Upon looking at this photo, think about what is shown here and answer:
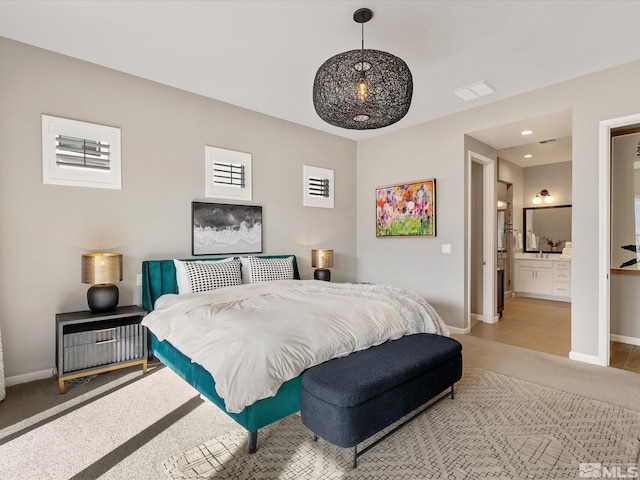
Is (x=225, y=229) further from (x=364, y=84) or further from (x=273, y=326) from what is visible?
(x=364, y=84)

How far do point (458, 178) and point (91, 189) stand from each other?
4.15 metres

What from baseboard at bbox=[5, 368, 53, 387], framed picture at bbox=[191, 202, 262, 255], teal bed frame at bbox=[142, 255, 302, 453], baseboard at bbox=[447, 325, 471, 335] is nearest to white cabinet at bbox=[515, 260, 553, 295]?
baseboard at bbox=[447, 325, 471, 335]

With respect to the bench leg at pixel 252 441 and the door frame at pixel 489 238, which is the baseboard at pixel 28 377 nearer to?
the bench leg at pixel 252 441

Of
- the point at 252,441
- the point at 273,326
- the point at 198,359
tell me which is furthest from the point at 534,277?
the point at 198,359

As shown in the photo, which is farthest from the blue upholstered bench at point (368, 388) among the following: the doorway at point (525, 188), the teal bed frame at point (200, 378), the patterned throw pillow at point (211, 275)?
the doorway at point (525, 188)

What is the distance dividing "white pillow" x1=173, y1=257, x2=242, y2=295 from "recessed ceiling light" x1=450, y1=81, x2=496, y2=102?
3186 mm

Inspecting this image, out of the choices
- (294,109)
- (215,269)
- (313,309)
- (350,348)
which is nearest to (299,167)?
(294,109)

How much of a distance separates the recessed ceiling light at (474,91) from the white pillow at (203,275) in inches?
125

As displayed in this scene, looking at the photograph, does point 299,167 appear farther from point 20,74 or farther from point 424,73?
point 20,74

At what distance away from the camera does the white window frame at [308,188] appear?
504 cm

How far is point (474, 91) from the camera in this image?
3.78 metres

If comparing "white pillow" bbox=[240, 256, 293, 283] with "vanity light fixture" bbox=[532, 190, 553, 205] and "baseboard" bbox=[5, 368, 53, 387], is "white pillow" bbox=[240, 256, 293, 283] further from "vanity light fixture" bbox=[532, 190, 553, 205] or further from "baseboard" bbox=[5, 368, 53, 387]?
"vanity light fixture" bbox=[532, 190, 553, 205]

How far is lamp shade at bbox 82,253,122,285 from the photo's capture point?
2.93 metres

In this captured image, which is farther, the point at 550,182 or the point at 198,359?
the point at 550,182
